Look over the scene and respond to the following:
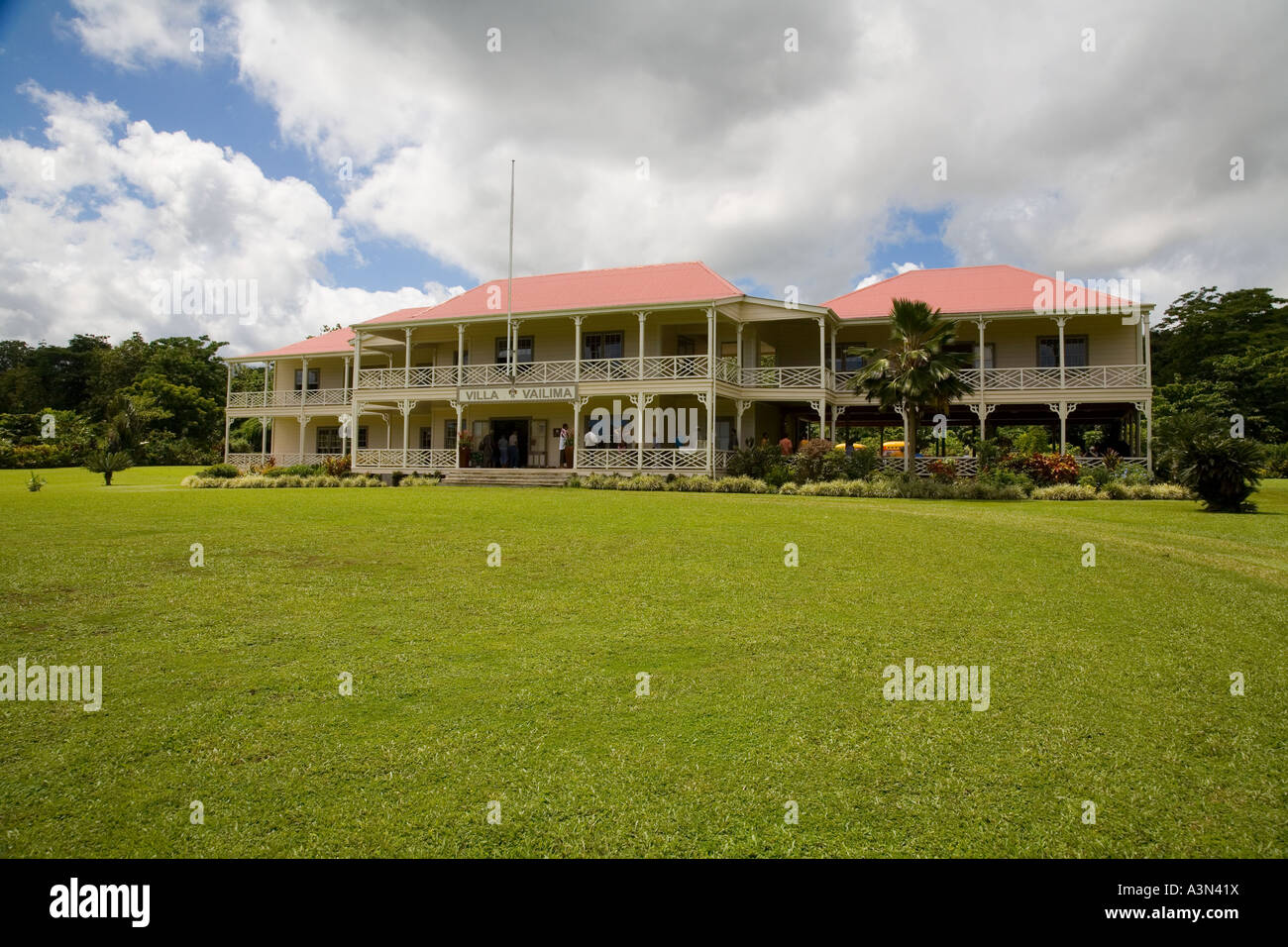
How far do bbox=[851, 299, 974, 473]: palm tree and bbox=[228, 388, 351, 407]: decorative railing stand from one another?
23236 mm

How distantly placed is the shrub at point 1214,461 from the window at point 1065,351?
10.5 m

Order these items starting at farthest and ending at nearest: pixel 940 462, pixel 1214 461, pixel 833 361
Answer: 1. pixel 833 361
2. pixel 940 462
3. pixel 1214 461

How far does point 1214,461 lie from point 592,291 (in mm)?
19836

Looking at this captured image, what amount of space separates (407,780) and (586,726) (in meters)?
1.22

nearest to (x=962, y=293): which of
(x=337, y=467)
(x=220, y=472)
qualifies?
(x=337, y=467)

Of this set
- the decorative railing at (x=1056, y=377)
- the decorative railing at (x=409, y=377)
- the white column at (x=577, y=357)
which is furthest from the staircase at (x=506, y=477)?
the decorative railing at (x=1056, y=377)

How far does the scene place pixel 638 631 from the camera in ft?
23.2

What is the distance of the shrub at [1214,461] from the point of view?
15.9 meters

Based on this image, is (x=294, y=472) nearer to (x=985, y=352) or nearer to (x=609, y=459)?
(x=609, y=459)

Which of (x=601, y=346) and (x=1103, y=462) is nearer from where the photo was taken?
(x=1103, y=462)

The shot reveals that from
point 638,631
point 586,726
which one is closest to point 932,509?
point 638,631

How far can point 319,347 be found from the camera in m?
35.7

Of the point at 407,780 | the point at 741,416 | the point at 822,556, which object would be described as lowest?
the point at 407,780
